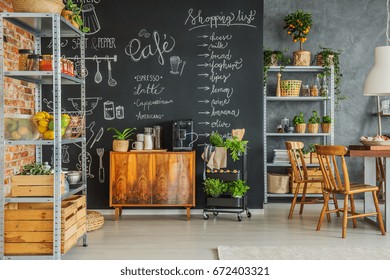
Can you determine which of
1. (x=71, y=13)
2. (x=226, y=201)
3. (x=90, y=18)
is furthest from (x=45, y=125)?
(x=90, y=18)

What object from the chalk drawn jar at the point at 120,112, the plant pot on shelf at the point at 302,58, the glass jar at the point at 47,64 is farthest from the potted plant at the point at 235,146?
the glass jar at the point at 47,64

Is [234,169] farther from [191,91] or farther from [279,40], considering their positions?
[279,40]

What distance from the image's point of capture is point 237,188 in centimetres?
553

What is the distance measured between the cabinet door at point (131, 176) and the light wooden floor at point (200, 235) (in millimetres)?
311

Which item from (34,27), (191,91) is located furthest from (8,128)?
(191,91)

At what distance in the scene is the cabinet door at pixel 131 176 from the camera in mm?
5559

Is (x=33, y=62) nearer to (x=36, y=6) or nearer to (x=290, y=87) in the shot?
(x=36, y=6)

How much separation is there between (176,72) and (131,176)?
1462mm

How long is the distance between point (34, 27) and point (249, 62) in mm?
2813

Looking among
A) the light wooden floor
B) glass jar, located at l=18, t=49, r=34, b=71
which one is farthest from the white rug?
glass jar, located at l=18, t=49, r=34, b=71

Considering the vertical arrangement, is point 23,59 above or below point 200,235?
above

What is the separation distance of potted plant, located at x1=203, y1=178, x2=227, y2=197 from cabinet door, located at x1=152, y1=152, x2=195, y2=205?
178mm

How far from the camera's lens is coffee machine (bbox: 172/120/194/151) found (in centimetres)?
569

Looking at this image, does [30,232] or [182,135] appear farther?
[182,135]
